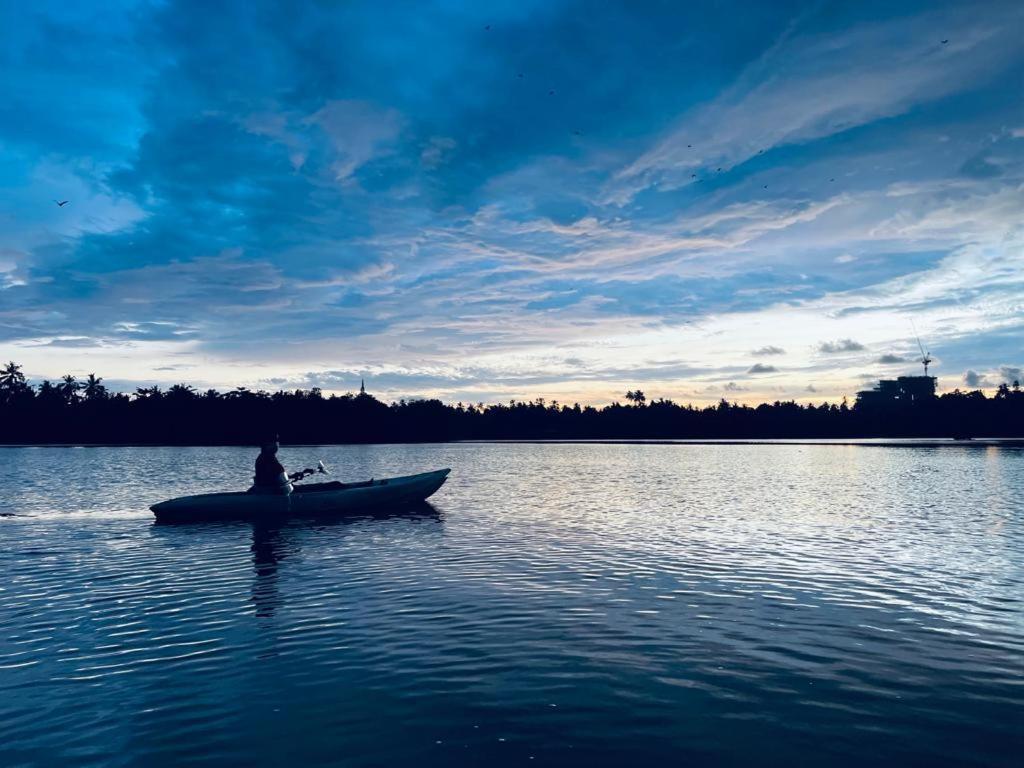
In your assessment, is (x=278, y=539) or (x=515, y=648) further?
(x=278, y=539)

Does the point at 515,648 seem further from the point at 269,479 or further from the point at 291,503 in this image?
the point at 269,479

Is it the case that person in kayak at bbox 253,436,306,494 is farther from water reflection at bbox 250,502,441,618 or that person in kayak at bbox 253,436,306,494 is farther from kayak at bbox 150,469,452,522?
water reflection at bbox 250,502,441,618

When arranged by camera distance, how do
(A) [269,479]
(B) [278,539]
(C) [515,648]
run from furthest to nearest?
1. (A) [269,479]
2. (B) [278,539]
3. (C) [515,648]

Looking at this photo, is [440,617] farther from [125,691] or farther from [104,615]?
[104,615]

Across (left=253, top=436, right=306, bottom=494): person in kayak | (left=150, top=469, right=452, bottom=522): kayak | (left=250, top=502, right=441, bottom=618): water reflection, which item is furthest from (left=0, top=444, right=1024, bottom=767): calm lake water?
(left=253, top=436, right=306, bottom=494): person in kayak

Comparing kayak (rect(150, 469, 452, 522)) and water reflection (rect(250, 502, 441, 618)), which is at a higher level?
kayak (rect(150, 469, 452, 522))

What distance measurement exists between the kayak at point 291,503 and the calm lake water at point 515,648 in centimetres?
437

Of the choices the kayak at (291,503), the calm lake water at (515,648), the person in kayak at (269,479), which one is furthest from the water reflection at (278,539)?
the person in kayak at (269,479)

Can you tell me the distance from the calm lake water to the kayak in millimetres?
4366

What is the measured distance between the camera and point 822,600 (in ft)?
55.2

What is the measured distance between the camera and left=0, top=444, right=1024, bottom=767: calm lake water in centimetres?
910

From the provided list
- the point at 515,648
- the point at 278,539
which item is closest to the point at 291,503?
the point at 278,539

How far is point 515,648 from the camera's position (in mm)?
13047

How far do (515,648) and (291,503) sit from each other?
961 inches
